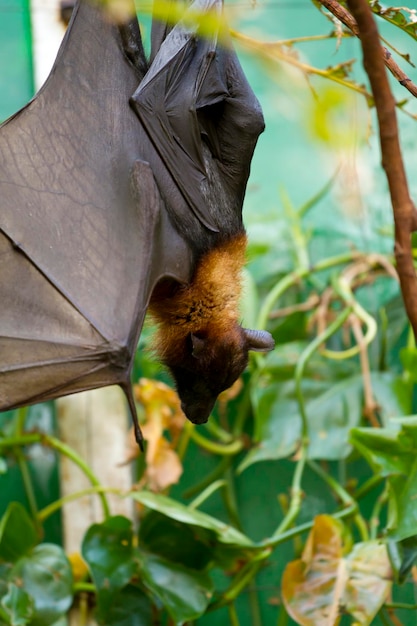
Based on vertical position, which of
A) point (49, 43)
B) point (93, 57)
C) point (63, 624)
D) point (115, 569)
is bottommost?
point (63, 624)

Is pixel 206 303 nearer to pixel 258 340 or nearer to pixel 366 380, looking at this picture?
pixel 258 340

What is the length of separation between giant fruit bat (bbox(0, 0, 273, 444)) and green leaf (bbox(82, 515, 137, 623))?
0.93m

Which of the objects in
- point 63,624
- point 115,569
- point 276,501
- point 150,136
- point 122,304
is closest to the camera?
point 122,304

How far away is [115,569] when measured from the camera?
2.71 m

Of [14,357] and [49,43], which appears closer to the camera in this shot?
[14,357]

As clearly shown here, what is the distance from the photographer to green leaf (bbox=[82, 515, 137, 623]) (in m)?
2.69

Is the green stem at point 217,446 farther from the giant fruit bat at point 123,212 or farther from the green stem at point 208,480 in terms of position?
the giant fruit bat at point 123,212

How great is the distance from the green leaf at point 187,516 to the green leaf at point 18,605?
442mm

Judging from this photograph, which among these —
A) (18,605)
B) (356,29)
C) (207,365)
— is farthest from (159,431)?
(356,29)

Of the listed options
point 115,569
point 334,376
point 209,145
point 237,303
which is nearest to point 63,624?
point 115,569

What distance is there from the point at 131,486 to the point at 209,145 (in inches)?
66.8

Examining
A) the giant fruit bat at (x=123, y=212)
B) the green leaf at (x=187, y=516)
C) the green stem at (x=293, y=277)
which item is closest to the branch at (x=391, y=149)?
the giant fruit bat at (x=123, y=212)

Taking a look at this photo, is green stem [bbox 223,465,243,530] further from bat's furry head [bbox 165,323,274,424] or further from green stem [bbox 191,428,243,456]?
bat's furry head [bbox 165,323,274,424]

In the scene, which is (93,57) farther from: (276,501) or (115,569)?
(276,501)
